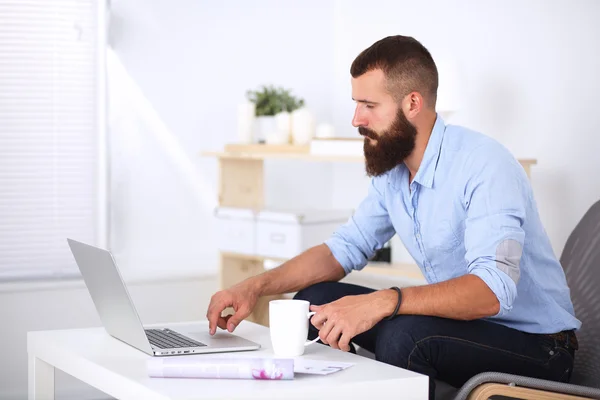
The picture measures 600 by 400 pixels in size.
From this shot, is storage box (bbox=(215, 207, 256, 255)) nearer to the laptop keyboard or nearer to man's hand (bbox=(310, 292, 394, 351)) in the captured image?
the laptop keyboard

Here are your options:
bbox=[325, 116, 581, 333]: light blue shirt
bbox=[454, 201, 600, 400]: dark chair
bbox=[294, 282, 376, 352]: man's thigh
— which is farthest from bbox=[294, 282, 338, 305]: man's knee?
bbox=[454, 201, 600, 400]: dark chair

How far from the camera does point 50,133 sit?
11.5 feet

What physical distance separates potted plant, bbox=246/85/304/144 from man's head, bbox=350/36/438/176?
145 cm

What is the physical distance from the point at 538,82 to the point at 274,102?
111 cm

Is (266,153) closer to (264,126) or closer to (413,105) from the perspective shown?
(264,126)

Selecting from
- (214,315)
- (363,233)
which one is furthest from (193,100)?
(214,315)

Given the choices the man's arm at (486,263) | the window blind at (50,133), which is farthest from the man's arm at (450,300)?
the window blind at (50,133)

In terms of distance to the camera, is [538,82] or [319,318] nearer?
[319,318]

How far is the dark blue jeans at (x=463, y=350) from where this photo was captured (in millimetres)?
1798

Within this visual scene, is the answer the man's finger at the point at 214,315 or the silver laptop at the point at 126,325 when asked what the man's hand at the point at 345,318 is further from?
the man's finger at the point at 214,315

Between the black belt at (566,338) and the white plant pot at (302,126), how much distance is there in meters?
1.70

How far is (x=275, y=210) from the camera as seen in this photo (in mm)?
3473

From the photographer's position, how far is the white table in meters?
1.42

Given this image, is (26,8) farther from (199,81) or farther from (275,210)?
(275,210)
